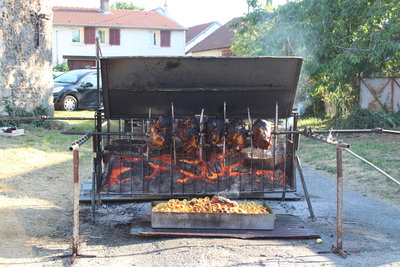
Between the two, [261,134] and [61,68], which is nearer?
[261,134]

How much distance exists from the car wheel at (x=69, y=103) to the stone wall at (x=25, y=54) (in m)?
3.70

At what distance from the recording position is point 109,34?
41.1 metres

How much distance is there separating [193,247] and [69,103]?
15.3m

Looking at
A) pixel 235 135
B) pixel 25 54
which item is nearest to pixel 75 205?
pixel 235 135

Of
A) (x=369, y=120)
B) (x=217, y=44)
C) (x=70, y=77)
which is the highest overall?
(x=217, y=44)

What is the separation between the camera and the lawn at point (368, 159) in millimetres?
8062

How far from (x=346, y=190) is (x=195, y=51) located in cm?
3844

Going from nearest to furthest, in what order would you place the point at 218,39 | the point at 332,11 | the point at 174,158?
the point at 174,158, the point at 332,11, the point at 218,39

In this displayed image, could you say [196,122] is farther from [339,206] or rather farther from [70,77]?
[70,77]

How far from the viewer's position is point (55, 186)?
7.88m

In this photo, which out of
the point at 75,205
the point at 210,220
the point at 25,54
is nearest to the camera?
the point at 75,205

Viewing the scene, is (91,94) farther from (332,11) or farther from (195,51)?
(195,51)

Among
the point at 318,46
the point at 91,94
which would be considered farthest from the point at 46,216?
the point at 91,94

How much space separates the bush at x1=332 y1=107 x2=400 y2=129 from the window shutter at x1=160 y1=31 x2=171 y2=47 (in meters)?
30.1
